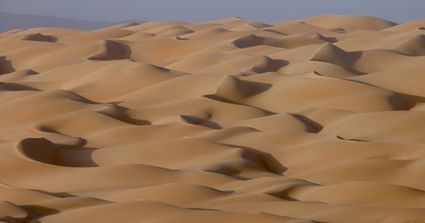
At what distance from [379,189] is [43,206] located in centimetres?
160

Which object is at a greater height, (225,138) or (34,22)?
(34,22)

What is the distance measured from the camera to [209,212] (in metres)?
4.15

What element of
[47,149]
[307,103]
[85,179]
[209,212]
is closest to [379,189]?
[209,212]

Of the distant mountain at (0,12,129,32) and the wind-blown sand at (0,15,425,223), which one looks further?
the distant mountain at (0,12,129,32)

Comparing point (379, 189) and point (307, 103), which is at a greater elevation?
point (307, 103)

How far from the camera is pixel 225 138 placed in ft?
21.5

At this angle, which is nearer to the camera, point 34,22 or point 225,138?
point 225,138

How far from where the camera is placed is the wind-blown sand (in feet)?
14.7

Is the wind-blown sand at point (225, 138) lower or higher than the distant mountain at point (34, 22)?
lower

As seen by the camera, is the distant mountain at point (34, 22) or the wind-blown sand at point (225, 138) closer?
the wind-blown sand at point (225, 138)

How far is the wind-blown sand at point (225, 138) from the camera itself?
4.48 m

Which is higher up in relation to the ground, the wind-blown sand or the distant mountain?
the distant mountain

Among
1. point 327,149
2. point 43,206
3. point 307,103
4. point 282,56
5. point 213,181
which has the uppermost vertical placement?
point 282,56

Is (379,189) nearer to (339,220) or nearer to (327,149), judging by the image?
(339,220)
